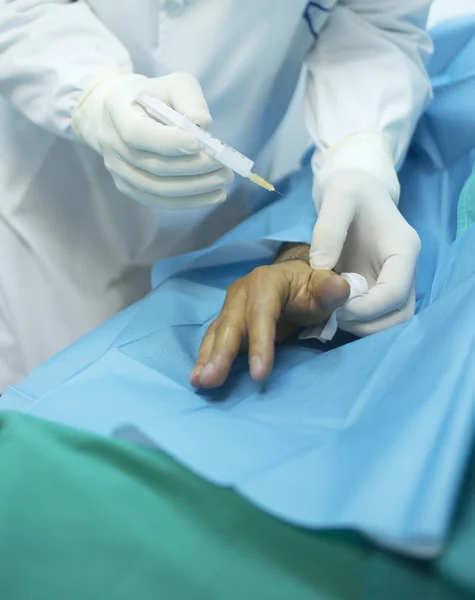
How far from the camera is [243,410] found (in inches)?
20.8

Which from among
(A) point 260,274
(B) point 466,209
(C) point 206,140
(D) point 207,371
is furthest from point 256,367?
(B) point 466,209

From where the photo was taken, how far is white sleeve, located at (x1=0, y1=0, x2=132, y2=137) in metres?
0.80

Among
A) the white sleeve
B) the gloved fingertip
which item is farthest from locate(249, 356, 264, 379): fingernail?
the white sleeve

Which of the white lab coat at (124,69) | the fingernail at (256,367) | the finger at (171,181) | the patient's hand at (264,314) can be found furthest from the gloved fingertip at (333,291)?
the white lab coat at (124,69)

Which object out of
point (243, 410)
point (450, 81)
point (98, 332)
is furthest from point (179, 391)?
point (450, 81)

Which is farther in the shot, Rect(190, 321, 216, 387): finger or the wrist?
the wrist

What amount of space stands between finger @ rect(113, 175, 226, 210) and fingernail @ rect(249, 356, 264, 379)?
28cm

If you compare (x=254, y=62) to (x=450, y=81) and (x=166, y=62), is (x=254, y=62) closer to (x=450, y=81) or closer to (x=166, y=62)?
(x=166, y=62)

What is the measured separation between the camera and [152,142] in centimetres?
69

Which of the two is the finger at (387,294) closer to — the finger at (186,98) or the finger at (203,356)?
the finger at (203,356)

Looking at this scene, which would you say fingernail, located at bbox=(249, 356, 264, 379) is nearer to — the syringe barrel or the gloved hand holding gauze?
the gloved hand holding gauze

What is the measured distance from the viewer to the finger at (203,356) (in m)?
0.56

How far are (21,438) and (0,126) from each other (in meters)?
0.68

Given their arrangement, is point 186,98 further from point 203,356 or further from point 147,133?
point 203,356
